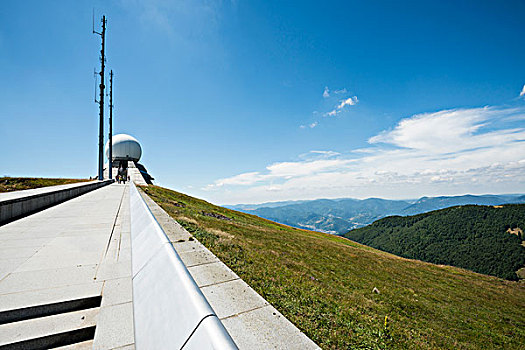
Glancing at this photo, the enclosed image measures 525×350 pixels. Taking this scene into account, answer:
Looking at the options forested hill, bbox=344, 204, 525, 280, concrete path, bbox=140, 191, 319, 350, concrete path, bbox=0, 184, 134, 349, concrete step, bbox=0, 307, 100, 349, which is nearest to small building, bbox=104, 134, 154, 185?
concrete path, bbox=0, 184, 134, 349

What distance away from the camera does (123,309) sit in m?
3.30

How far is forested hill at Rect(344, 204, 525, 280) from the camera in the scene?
116438 millimetres

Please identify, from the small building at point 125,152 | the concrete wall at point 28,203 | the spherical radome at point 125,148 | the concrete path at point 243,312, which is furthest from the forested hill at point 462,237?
the concrete wall at point 28,203

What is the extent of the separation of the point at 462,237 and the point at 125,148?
194 metres

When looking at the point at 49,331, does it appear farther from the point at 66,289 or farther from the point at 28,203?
the point at 28,203

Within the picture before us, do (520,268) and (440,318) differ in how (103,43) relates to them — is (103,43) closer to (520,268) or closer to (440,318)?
(440,318)

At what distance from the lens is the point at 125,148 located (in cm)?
5928

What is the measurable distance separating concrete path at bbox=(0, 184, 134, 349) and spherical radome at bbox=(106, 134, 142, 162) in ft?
199

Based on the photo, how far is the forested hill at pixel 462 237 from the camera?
11644cm

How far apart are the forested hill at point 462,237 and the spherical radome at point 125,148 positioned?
150 m

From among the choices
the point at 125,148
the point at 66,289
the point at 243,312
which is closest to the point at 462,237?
the point at 125,148

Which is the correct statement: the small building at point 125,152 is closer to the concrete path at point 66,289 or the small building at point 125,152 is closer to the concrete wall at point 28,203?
the concrete wall at point 28,203

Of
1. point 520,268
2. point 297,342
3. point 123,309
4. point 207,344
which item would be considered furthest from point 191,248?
point 520,268

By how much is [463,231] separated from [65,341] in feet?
662
